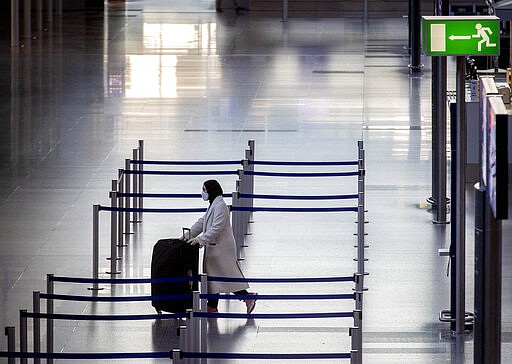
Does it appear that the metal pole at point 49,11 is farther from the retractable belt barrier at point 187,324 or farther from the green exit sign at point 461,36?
the retractable belt barrier at point 187,324

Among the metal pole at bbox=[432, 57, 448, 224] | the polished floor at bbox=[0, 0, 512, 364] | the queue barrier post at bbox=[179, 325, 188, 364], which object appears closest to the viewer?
the queue barrier post at bbox=[179, 325, 188, 364]

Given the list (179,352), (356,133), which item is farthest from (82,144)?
(179,352)

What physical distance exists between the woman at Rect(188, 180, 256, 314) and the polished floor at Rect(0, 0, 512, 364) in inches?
15.5

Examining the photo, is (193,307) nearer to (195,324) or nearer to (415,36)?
(195,324)

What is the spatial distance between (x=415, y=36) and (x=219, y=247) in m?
18.4

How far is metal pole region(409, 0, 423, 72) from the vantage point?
31.4 metres

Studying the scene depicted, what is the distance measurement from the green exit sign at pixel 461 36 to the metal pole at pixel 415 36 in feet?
61.1

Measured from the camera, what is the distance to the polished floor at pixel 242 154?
13.4 meters

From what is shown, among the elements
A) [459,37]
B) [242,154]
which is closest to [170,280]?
[459,37]

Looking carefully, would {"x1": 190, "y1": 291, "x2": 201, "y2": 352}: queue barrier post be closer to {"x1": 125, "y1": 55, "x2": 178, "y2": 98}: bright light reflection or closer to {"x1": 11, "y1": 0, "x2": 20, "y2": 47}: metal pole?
{"x1": 125, "y1": 55, "x2": 178, "y2": 98}: bright light reflection

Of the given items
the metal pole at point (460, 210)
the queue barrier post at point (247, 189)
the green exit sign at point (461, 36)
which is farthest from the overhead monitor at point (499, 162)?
the queue barrier post at point (247, 189)

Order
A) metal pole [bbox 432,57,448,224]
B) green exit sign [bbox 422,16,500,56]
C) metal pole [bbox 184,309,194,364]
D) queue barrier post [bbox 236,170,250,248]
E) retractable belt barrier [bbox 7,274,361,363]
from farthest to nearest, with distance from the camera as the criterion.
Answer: metal pole [bbox 432,57,448,224] < queue barrier post [bbox 236,170,250,248] < green exit sign [bbox 422,16,500,56] < metal pole [bbox 184,309,194,364] < retractable belt barrier [bbox 7,274,361,363]

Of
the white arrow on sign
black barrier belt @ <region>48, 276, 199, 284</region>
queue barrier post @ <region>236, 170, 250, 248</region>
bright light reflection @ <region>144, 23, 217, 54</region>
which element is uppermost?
bright light reflection @ <region>144, 23, 217, 54</region>

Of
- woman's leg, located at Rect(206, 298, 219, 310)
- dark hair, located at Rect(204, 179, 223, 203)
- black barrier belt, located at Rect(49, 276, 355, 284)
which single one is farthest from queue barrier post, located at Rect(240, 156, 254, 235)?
black barrier belt, located at Rect(49, 276, 355, 284)
